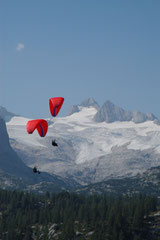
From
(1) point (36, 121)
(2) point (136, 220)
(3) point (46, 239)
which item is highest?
(1) point (36, 121)

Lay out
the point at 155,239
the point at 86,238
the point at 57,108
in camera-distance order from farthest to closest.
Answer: the point at 86,238
the point at 155,239
the point at 57,108

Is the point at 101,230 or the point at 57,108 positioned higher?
the point at 57,108

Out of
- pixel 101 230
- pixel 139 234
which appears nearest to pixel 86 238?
pixel 101 230

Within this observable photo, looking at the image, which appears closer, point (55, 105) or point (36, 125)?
point (36, 125)

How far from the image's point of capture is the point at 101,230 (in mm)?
196375

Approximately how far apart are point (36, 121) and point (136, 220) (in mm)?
91077

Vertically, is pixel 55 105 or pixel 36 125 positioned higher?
pixel 55 105

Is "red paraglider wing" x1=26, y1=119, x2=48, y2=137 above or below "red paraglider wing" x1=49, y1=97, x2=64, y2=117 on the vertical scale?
below

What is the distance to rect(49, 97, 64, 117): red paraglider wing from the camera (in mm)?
122250

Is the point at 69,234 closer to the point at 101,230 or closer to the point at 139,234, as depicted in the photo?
the point at 101,230

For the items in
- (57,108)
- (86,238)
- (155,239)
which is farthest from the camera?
(86,238)

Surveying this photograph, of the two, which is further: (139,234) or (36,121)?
(139,234)

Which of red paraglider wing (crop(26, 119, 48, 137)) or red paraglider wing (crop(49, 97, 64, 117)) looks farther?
red paraglider wing (crop(49, 97, 64, 117))

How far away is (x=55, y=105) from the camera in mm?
122188
